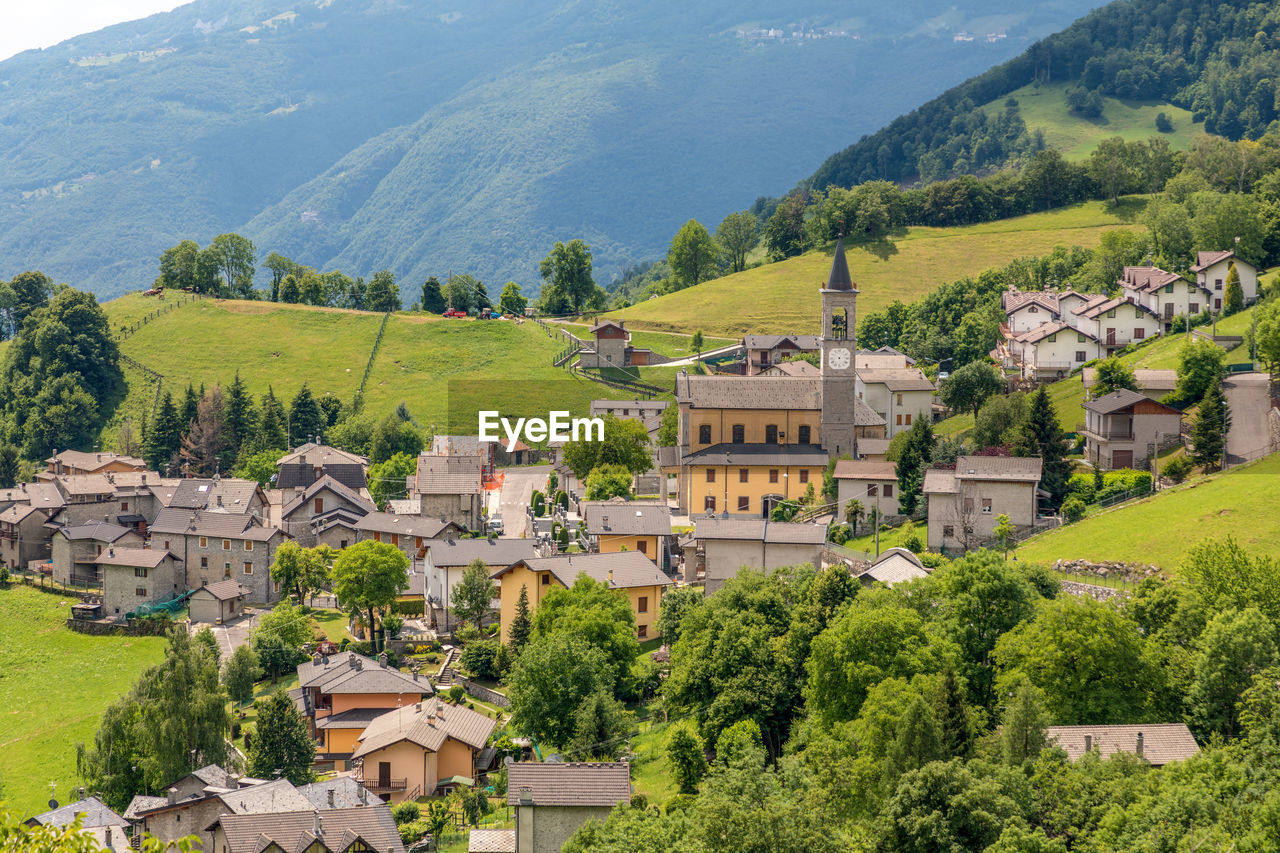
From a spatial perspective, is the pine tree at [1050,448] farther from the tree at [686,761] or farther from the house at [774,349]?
the house at [774,349]

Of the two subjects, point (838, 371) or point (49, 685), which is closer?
point (49, 685)

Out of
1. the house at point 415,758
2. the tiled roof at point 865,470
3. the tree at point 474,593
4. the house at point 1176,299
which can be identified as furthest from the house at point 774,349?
the house at point 415,758

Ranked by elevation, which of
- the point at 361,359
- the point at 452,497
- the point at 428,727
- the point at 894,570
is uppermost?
the point at 361,359

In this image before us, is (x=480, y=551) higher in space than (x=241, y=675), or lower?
higher

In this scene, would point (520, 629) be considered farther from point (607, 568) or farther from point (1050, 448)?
point (1050, 448)

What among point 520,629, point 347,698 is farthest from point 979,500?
point 347,698

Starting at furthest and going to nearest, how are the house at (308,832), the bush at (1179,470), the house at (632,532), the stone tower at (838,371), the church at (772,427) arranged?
1. the stone tower at (838,371)
2. the church at (772,427)
3. the house at (632,532)
4. the bush at (1179,470)
5. the house at (308,832)
